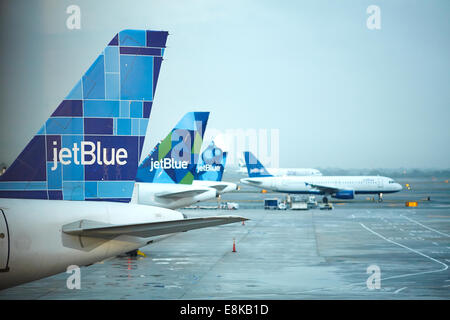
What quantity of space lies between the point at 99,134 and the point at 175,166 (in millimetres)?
20822

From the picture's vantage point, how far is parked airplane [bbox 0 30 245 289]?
513 inches

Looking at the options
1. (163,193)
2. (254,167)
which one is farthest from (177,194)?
(254,167)

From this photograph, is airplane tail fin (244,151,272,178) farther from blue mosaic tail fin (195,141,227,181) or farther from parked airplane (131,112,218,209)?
parked airplane (131,112,218,209)

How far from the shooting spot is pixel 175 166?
36.6 metres

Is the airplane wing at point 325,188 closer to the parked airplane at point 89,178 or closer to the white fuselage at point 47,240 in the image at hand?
the parked airplane at point 89,178

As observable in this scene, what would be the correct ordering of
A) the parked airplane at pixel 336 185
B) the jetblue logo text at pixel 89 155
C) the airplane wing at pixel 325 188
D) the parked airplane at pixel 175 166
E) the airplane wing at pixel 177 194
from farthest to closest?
the parked airplane at pixel 336 185, the airplane wing at pixel 325 188, the parked airplane at pixel 175 166, the airplane wing at pixel 177 194, the jetblue logo text at pixel 89 155

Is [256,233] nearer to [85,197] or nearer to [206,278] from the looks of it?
[206,278]

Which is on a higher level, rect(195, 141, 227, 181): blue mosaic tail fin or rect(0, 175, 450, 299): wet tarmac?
rect(195, 141, 227, 181): blue mosaic tail fin

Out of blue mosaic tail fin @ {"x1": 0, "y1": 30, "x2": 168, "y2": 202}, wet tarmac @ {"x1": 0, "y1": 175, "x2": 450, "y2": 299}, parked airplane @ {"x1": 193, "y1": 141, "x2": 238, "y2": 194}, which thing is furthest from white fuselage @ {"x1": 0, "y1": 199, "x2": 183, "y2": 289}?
parked airplane @ {"x1": 193, "y1": 141, "x2": 238, "y2": 194}

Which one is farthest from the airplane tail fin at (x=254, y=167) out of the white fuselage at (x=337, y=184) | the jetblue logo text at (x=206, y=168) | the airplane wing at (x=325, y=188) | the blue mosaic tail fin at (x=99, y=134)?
the blue mosaic tail fin at (x=99, y=134)

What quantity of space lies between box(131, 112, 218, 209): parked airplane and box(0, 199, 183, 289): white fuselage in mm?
19458

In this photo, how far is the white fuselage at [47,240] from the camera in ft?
41.7

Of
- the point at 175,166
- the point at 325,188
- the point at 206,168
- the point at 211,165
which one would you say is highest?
the point at 175,166

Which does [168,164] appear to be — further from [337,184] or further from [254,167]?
[254,167]
